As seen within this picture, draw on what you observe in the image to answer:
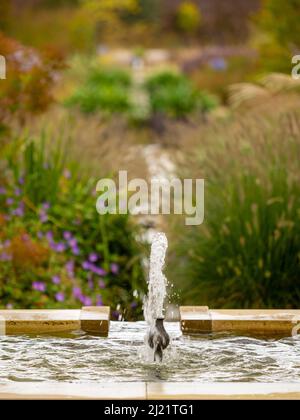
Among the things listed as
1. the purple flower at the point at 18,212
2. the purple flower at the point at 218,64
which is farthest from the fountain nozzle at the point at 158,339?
the purple flower at the point at 218,64

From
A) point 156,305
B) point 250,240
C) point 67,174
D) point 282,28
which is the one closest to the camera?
point 156,305

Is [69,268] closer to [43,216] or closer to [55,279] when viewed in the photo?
[55,279]

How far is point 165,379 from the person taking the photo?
3.82 m

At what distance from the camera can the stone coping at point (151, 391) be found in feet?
10.5

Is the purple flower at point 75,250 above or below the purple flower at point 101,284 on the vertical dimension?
above

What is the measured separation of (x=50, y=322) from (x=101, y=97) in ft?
37.8

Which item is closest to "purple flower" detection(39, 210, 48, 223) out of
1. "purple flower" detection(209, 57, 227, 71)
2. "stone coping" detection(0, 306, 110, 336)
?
"stone coping" detection(0, 306, 110, 336)

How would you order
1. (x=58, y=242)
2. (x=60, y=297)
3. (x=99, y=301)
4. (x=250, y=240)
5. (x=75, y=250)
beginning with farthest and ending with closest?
(x=58, y=242) < (x=75, y=250) < (x=99, y=301) < (x=60, y=297) < (x=250, y=240)

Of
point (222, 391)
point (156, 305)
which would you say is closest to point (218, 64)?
point (156, 305)

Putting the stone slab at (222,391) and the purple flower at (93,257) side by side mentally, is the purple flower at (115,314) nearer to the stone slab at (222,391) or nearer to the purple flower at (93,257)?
the purple flower at (93,257)

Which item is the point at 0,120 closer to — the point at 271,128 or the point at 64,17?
the point at 271,128

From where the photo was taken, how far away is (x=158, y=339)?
4070mm

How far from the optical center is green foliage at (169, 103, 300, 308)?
6309 mm
